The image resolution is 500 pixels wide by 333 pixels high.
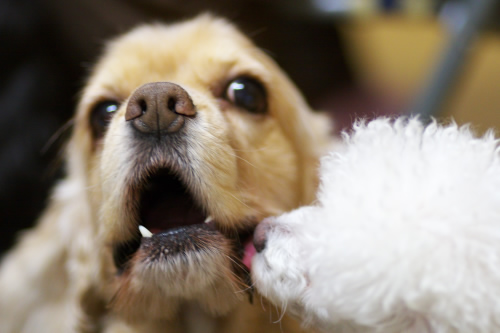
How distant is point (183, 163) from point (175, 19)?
46.0 inches

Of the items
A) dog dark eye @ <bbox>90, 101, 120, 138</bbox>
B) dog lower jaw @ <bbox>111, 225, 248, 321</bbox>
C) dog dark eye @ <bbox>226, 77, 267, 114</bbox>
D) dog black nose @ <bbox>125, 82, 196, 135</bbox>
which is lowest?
dog lower jaw @ <bbox>111, 225, 248, 321</bbox>

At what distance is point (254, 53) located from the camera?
1.14 m

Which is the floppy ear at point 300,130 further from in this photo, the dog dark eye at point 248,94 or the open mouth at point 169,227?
the open mouth at point 169,227

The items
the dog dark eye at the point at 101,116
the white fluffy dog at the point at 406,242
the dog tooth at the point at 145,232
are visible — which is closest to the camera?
the white fluffy dog at the point at 406,242

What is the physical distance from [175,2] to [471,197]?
1.53 m

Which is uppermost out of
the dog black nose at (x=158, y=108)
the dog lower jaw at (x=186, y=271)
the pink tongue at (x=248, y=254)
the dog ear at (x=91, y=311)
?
the dog black nose at (x=158, y=108)

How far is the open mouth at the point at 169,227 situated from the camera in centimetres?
79

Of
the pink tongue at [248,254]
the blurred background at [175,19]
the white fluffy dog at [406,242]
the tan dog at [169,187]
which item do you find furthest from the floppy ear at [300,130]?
the white fluffy dog at [406,242]

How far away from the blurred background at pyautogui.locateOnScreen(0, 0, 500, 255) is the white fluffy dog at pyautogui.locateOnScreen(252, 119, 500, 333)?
15.7 inches

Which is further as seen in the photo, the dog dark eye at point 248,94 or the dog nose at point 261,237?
the dog dark eye at point 248,94

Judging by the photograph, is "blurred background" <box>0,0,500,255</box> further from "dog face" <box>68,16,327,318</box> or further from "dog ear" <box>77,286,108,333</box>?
"dog ear" <box>77,286,108,333</box>

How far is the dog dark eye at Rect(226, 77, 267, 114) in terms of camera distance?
1045 mm

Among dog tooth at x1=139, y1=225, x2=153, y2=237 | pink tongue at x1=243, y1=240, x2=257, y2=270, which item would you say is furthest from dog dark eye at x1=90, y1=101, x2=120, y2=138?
pink tongue at x1=243, y1=240, x2=257, y2=270

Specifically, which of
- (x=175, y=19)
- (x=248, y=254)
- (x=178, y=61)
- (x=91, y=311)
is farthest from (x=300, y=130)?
(x=175, y=19)
